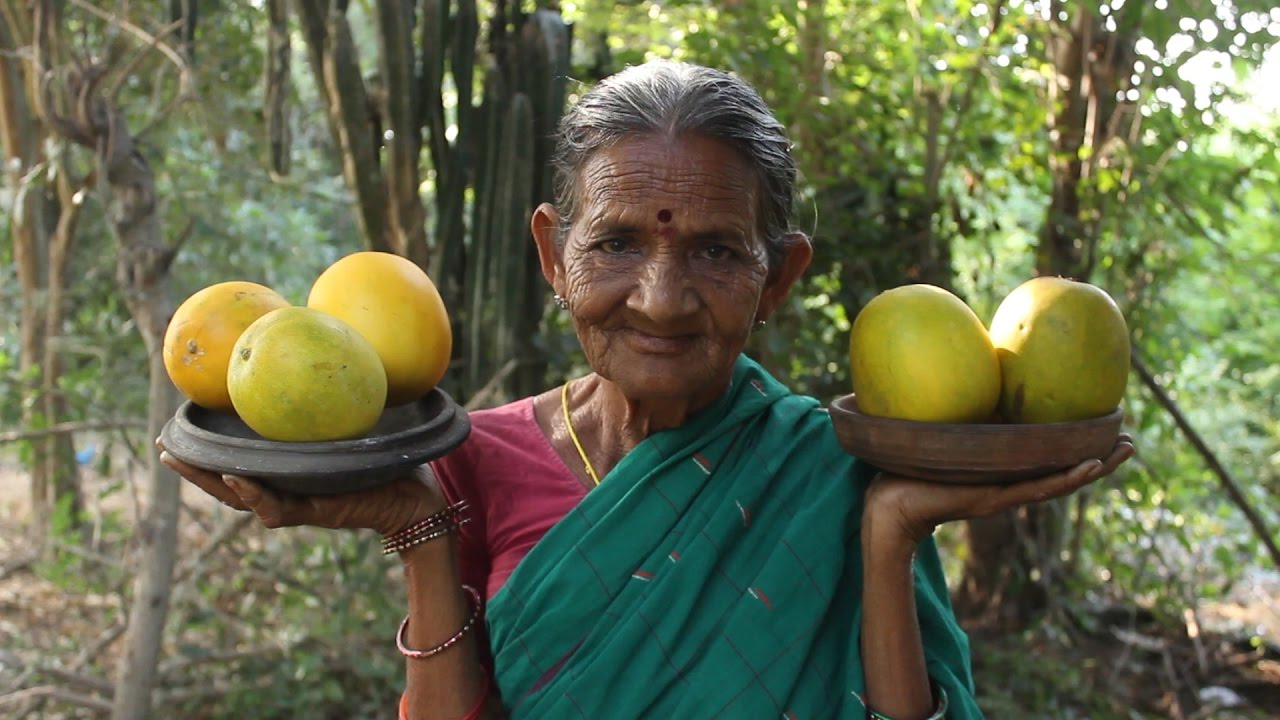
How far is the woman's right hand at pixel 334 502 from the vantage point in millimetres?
1405

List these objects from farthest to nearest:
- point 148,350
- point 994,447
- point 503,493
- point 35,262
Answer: point 35,262 → point 148,350 → point 503,493 → point 994,447

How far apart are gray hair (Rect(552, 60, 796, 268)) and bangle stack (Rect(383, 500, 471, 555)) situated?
0.53 metres

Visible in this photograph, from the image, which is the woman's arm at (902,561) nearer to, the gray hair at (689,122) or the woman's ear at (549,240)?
the gray hair at (689,122)

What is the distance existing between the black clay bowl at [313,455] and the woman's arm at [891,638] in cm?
68

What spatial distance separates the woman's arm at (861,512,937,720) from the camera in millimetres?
1592

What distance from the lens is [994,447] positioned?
4.49ft

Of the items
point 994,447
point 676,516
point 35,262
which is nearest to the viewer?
point 994,447

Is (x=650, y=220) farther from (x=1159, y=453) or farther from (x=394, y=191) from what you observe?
(x=1159, y=453)

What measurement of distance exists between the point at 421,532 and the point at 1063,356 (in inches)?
39.3

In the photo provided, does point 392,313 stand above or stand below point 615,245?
below

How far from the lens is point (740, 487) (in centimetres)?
173

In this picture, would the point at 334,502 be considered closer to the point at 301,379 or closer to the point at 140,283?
the point at 301,379

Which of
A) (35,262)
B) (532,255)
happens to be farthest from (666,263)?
(35,262)

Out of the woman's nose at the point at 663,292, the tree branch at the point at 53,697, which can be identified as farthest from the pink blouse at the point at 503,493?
the tree branch at the point at 53,697
